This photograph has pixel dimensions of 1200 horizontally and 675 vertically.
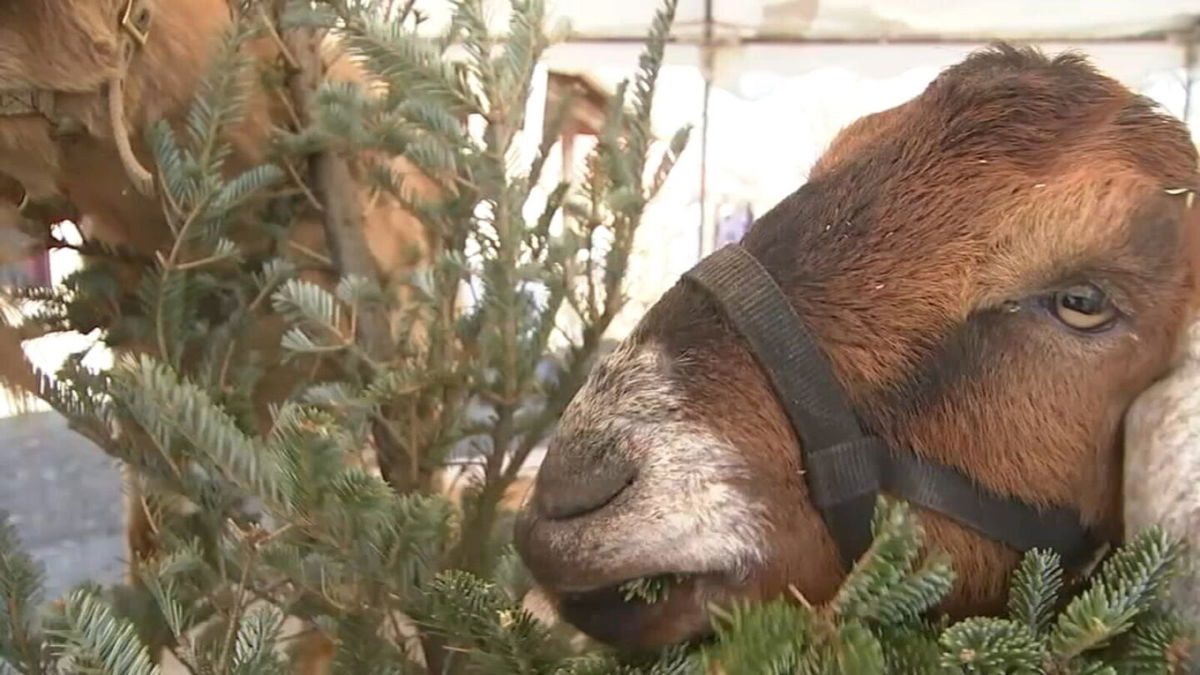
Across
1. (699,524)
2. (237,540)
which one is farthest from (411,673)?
(699,524)

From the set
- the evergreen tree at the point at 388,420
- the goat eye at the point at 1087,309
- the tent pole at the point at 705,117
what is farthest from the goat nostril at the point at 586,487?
the tent pole at the point at 705,117

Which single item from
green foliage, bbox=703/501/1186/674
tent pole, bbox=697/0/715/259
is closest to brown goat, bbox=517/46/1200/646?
green foliage, bbox=703/501/1186/674

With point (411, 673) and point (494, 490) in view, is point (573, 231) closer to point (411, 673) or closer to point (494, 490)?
point (494, 490)

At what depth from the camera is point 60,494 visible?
323 cm

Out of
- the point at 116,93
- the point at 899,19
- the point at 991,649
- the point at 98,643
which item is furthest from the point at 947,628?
the point at 899,19

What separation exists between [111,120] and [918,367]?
1.01 meters

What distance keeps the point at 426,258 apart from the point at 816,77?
7.75 feet

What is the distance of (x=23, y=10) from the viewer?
1.52 metres

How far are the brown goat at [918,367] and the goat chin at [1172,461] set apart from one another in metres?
0.03

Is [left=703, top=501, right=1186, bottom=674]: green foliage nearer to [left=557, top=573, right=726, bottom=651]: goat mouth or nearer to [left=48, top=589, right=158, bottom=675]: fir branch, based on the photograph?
[left=557, top=573, right=726, bottom=651]: goat mouth

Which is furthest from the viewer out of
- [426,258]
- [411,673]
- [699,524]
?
[426,258]

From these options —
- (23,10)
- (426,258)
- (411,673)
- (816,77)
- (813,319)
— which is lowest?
(411,673)

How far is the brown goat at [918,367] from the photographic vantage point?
951 millimetres

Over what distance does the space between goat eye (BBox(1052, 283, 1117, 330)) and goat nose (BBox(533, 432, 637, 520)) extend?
0.39 meters
